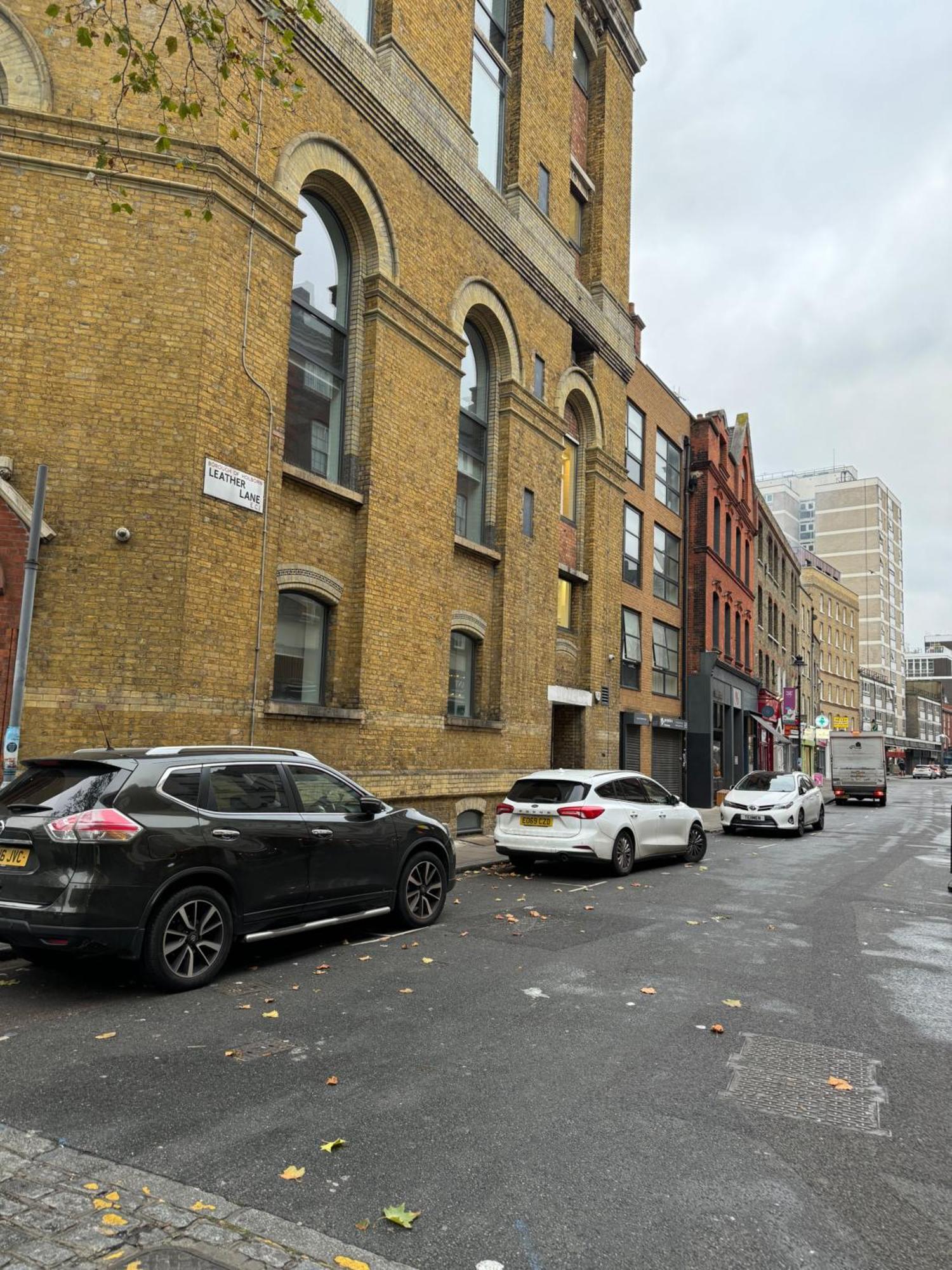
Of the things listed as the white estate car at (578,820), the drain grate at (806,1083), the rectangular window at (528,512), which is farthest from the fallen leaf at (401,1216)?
the rectangular window at (528,512)

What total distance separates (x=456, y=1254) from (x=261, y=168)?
Answer: 12.4 m

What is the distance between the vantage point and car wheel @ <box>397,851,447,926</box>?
8211 millimetres

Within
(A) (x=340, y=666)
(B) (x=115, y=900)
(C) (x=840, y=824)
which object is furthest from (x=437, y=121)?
(C) (x=840, y=824)

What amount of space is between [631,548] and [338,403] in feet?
47.1

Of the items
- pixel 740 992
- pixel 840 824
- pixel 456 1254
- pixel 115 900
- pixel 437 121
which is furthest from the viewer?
pixel 840 824

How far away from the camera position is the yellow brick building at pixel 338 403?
10117 mm

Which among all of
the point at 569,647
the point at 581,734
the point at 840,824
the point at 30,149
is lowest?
the point at 840,824

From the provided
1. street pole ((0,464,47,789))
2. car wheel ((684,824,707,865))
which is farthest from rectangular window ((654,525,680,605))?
street pole ((0,464,47,789))

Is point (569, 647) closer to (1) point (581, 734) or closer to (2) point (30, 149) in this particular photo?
(1) point (581, 734)

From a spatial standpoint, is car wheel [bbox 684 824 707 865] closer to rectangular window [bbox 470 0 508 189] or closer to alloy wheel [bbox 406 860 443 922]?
alloy wheel [bbox 406 860 443 922]

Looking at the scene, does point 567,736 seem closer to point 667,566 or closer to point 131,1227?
point 667,566

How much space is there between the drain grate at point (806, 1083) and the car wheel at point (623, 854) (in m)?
7.23

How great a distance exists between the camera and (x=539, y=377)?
19.2 m

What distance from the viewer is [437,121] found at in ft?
50.8
